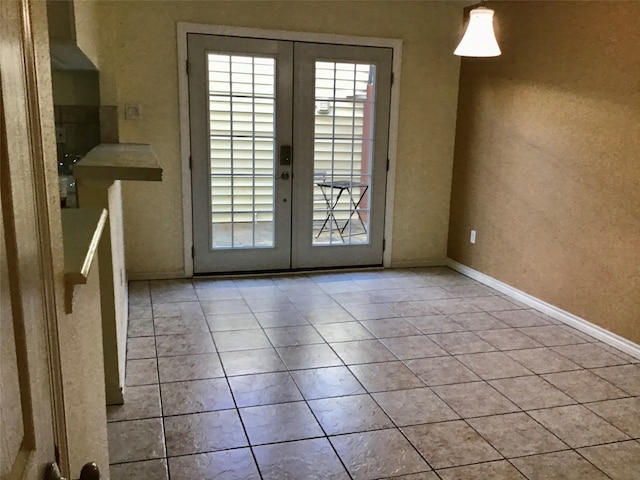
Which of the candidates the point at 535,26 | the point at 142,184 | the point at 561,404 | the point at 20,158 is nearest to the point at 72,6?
the point at 20,158

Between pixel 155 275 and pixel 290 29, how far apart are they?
2341 mm

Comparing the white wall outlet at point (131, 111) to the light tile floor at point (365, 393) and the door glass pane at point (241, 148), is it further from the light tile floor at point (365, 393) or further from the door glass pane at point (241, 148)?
the light tile floor at point (365, 393)

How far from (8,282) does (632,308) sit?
356 centimetres

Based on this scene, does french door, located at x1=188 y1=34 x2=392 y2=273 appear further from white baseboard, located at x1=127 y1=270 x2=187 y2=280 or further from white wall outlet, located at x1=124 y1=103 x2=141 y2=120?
white wall outlet, located at x1=124 y1=103 x2=141 y2=120

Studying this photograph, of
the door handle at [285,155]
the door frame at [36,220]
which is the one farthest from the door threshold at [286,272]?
the door frame at [36,220]

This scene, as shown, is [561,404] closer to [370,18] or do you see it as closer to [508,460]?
[508,460]

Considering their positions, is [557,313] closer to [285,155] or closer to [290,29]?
[285,155]

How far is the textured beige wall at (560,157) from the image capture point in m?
3.31

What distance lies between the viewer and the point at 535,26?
3.97 metres

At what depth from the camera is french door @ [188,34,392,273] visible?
4406 millimetres

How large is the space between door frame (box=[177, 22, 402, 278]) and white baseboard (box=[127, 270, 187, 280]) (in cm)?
7

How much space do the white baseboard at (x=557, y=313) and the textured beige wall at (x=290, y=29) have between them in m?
0.58

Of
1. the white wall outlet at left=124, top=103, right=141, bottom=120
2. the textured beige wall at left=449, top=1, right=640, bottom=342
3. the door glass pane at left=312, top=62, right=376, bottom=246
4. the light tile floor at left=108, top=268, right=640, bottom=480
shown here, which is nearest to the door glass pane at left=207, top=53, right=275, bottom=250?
the door glass pane at left=312, top=62, right=376, bottom=246

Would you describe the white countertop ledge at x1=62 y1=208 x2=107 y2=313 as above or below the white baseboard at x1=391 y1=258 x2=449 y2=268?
above
